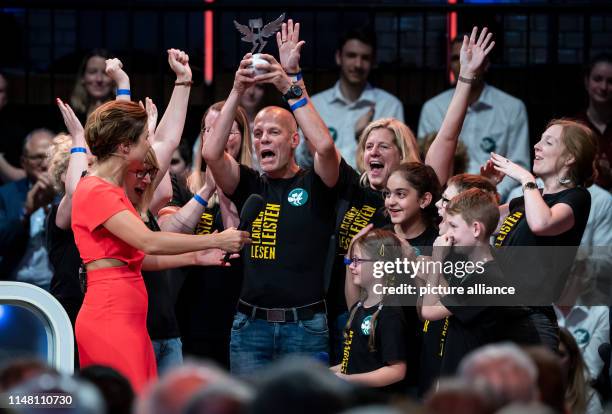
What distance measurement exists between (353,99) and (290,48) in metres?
1.80

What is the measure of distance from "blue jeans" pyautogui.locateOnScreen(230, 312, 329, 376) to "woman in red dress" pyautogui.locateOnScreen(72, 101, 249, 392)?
0.85 meters

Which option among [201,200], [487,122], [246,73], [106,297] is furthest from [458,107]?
[106,297]

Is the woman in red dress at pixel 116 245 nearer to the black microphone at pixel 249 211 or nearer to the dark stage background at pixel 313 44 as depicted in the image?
the black microphone at pixel 249 211

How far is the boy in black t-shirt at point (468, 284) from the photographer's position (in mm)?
3809

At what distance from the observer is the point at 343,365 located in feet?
14.1

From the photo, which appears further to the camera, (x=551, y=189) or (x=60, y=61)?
(x=60, y=61)

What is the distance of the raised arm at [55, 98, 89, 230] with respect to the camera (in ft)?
14.0

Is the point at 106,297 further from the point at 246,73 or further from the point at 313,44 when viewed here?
the point at 313,44

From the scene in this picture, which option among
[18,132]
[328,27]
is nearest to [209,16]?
[328,27]

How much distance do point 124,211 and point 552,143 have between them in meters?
1.85

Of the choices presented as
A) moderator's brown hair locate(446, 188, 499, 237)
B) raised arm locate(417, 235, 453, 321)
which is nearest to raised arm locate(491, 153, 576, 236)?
moderator's brown hair locate(446, 188, 499, 237)

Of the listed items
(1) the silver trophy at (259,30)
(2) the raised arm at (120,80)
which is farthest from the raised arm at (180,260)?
(1) the silver trophy at (259,30)

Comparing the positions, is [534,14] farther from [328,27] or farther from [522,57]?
[328,27]

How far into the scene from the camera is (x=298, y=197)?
472 centimetres
